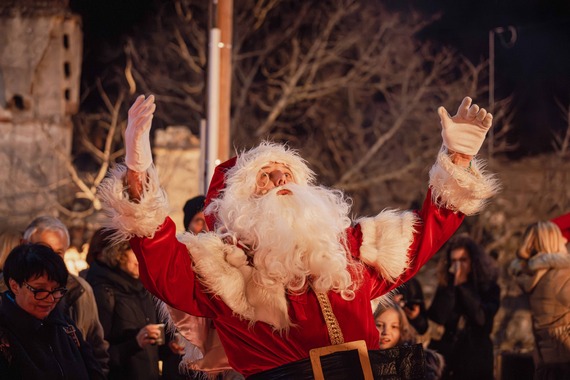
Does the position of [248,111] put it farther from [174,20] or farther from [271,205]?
[271,205]

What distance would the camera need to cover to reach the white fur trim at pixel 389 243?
4.54 meters

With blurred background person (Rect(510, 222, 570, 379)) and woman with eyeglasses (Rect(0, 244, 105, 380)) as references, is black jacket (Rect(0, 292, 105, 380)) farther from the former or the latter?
blurred background person (Rect(510, 222, 570, 379))

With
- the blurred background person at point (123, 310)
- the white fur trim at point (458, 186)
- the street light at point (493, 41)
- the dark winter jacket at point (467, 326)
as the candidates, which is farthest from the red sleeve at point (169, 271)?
the street light at point (493, 41)

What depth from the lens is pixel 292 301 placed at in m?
4.37

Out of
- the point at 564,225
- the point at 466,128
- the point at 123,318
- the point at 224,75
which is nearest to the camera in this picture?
the point at 466,128

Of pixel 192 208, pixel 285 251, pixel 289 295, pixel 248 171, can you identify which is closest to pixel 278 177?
pixel 248 171

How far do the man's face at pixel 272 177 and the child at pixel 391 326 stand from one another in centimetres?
183

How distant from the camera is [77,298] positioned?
577cm

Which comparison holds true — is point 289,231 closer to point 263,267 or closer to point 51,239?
point 263,267

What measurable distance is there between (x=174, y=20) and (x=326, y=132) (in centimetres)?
328

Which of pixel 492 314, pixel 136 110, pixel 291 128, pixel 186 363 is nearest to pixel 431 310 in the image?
pixel 492 314

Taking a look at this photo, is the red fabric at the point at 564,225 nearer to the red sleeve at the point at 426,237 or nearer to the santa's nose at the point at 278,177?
the red sleeve at the point at 426,237

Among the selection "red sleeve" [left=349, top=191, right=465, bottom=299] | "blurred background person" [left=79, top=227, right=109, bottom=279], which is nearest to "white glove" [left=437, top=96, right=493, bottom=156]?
"red sleeve" [left=349, top=191, right=465, bottom=299]

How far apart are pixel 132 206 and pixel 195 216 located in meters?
2.68
